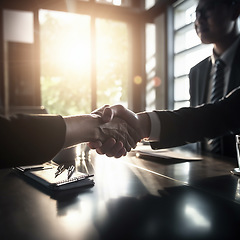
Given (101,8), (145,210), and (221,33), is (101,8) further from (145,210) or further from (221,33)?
(145,210)

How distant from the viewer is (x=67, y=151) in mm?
1131

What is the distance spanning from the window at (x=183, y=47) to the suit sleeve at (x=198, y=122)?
209 centimetres

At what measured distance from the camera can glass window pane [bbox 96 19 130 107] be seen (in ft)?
13.3

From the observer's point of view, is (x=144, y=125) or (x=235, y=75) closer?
(x=144, y=125)

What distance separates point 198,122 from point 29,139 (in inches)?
31.1

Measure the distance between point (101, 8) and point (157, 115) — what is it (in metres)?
3.10

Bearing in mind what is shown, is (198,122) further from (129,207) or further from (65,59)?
(65,59)

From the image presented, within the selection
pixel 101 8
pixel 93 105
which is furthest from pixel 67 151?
pixel 101 8

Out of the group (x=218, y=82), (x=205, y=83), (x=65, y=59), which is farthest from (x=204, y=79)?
(x=65, y=59)

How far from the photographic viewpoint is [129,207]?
56 centimetres

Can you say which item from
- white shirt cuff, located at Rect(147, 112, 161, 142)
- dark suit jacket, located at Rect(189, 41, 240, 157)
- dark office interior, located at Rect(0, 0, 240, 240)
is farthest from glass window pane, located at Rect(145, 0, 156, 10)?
white shirt cuff, located at Rect(147, 112, 161, 142)

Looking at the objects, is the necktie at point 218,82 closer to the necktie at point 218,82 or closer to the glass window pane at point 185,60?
the necktie at point 218,82

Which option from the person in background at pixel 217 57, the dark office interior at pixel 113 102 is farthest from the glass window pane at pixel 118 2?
the person in background at pixel 217 57

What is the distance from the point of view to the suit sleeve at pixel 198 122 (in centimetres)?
120
